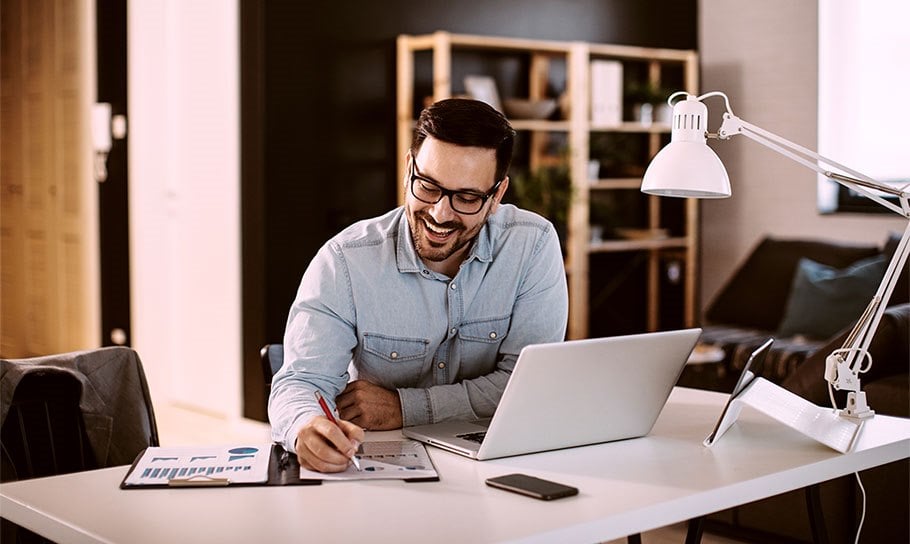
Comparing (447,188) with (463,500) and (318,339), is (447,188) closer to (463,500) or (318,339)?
(318,339)

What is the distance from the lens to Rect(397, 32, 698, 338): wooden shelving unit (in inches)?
215

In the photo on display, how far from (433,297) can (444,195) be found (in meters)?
0.23

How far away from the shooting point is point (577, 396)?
192 centimetres

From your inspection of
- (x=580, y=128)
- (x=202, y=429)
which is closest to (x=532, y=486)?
(x=202, y=429)

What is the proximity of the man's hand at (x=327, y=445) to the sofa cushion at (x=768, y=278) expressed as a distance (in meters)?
4.51

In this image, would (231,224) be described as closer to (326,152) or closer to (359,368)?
(326,152)

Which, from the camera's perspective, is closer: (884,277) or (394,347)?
(884,277)

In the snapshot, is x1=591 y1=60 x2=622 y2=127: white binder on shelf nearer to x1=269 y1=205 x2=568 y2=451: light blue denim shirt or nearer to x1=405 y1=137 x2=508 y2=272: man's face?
x1=269 y1=205 x2=568 y2=451: light blue denim shirt

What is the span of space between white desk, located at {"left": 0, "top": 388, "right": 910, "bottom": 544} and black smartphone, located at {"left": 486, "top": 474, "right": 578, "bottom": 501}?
0.5 inches

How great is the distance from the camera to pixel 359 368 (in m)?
2.33

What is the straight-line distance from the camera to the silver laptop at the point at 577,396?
1824mm

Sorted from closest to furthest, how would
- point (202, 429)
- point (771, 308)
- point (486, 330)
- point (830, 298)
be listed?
point (486, 330), point (202, 429), point (830, 298), point (771, 308)

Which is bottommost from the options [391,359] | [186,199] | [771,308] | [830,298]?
[771,308]

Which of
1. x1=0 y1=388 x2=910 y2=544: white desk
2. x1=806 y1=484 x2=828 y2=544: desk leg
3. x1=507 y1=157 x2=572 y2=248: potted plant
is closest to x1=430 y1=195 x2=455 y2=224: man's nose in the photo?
x1=0 y1=388 x2=910 y2=544: white desk
